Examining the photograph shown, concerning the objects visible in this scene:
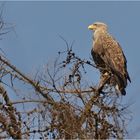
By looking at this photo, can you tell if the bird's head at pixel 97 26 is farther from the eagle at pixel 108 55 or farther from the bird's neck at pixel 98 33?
the bird's neck at pixel 98 33

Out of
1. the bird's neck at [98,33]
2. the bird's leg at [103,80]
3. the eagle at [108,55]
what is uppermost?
the bird's neck at [98,33]

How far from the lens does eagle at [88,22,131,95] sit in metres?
10.0

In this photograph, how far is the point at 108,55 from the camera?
11.2 m

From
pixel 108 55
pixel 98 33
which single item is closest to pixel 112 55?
pixel 108 55

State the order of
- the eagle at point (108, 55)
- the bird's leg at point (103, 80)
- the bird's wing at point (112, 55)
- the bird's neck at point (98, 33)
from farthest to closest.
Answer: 1. the bird's neck at point (98, 33)
2. the bird's wing at point (112, 55)
3. the eagle at point (108, 55)
4. the bird's leg at point (103, 80)

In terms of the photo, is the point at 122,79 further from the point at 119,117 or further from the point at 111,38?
the point at 119,117

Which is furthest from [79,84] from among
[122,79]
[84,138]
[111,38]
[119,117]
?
[111,38]

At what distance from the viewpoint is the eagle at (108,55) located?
10.0 meters

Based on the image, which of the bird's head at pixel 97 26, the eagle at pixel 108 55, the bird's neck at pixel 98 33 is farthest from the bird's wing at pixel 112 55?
the bird's head at pixel 97 26

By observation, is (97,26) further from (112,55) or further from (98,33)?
(112,55)

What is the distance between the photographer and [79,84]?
7246 mm

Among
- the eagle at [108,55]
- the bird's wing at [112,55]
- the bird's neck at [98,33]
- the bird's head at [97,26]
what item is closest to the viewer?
the eagle at [108,55]

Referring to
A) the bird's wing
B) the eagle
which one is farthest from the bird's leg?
the bird's wing

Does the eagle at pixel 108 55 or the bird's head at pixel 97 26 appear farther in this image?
the bird's head at pixel 97 26
